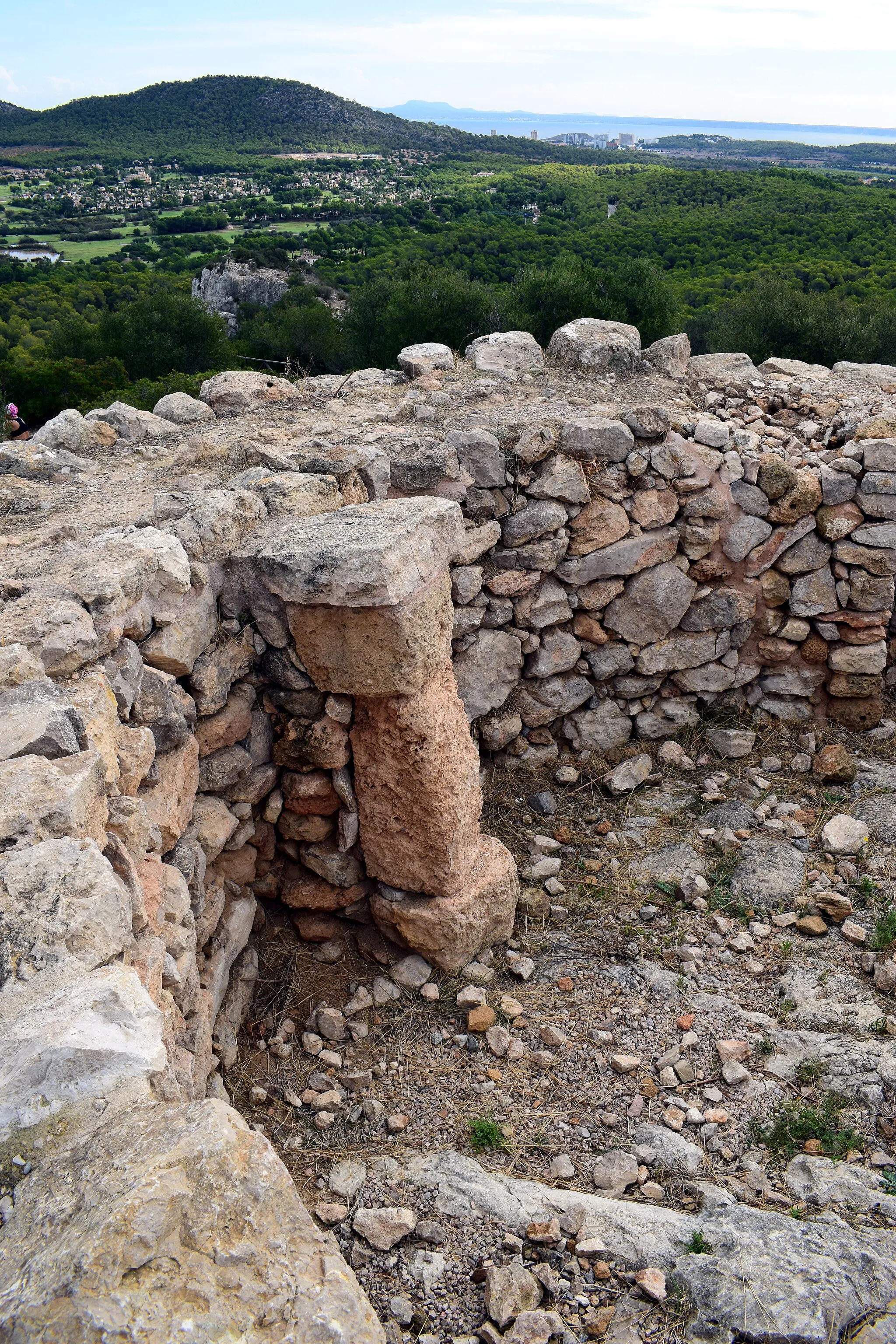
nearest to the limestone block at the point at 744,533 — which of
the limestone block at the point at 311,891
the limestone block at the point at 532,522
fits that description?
the limestone block at the point at 532,522

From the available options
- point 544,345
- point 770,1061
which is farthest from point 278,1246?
point 544,345

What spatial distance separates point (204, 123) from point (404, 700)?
85.6m

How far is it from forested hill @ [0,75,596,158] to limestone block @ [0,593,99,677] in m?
78.7

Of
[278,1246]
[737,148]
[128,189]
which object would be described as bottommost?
[278,1246]

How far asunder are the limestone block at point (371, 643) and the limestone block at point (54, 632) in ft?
3.42

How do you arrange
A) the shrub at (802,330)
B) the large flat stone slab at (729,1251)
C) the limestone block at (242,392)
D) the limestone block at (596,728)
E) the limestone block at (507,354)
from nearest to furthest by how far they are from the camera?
the large flat stone slab at (729,1251) → the limestone block at (596,728) → the limestone block at (242,392) → the limestone block at (507,354) → the shrub at (802,330)

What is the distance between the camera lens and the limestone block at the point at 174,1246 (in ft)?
4.86

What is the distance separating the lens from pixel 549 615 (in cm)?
577

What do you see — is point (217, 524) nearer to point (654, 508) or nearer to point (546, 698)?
point (546, 698)

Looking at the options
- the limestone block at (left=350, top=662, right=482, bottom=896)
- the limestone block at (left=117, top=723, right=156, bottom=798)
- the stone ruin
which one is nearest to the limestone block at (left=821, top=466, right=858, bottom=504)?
the stone ruin

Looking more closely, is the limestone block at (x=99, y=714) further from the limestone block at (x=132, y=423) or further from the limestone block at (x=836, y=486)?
the limestone block at (x=836, y=486)

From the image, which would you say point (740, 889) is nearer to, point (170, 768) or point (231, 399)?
point (170, 768)

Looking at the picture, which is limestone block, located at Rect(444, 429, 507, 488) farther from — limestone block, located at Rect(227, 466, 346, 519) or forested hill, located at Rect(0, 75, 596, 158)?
forested hill, located at Rect(0, 75, 596, 158)

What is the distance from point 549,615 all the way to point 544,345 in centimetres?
851
